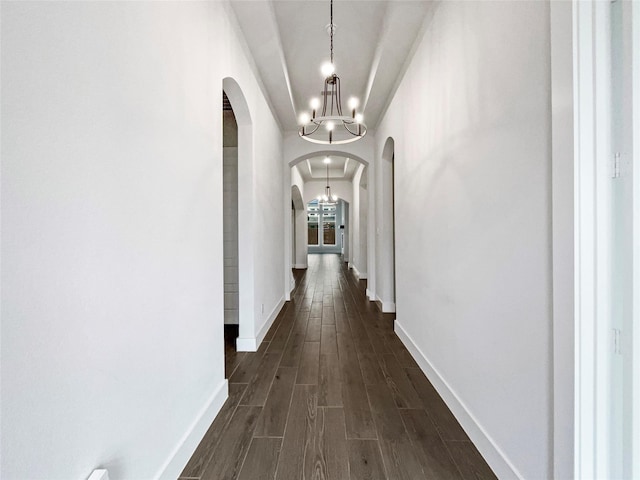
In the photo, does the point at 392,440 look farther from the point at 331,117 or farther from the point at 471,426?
the point at 331,117

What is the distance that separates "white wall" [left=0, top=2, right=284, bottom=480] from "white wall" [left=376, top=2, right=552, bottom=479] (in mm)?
1613

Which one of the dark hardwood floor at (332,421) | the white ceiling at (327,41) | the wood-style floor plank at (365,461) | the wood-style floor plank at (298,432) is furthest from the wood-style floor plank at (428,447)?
the white ceiling at (327,41)

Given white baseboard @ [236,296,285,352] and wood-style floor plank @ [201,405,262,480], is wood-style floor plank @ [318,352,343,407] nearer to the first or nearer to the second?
wood-style floor plank @ [201,405,262,480]

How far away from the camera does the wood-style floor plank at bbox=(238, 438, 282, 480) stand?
158 cm

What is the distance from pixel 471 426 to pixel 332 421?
84cm

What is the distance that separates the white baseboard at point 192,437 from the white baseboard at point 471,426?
1589 mm

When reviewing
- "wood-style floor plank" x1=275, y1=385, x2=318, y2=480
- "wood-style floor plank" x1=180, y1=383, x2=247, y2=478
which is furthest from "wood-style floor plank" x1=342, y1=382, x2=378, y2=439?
"wood-style floor plank" x1=180, y1=383, x2=247, y2=478

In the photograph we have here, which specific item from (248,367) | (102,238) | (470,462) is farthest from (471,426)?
(102,238)

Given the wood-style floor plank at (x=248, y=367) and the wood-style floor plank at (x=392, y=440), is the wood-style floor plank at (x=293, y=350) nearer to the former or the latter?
the wood-style floor plank at (x=248, y=367)

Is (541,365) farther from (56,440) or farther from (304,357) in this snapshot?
(304,357)

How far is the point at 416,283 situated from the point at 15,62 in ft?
9.89

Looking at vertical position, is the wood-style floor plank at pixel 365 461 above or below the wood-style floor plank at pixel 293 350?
above

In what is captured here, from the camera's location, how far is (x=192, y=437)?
1732 millimetres

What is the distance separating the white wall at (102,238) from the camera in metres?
0.77
